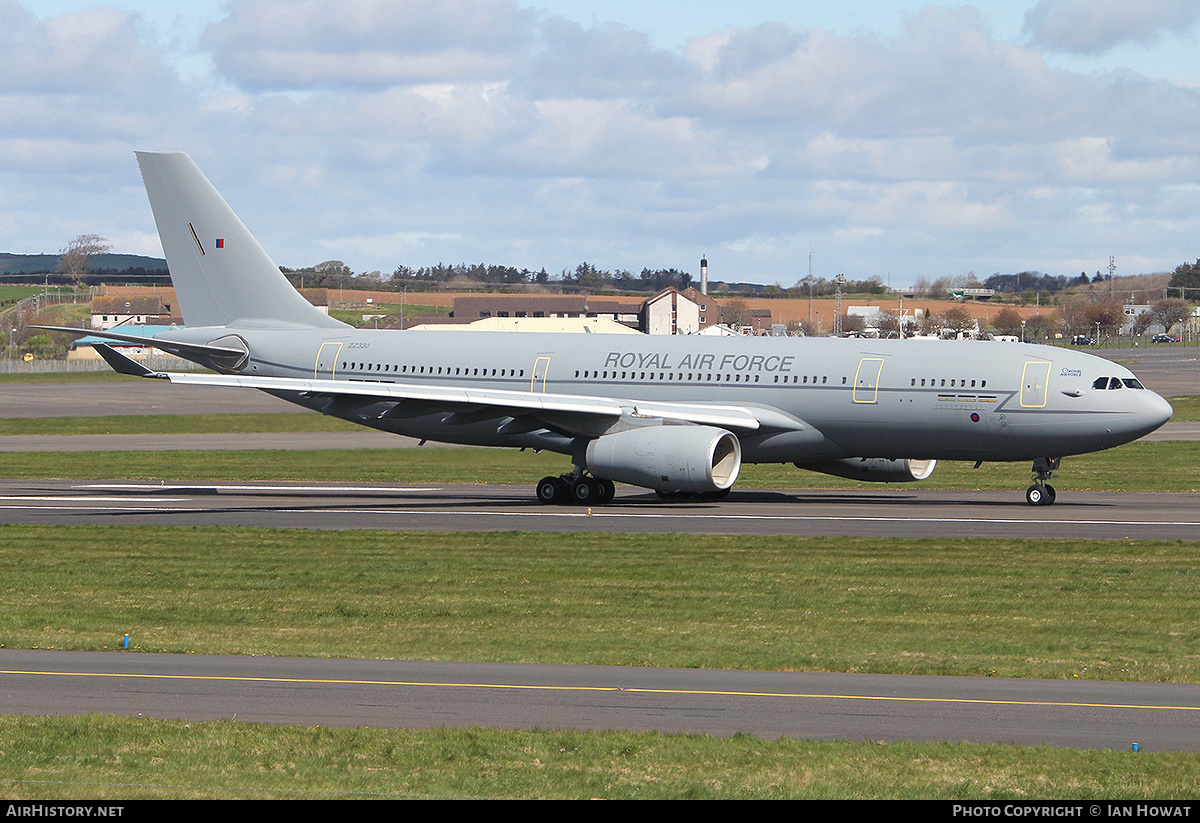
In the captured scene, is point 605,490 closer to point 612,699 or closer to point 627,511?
point 627,511

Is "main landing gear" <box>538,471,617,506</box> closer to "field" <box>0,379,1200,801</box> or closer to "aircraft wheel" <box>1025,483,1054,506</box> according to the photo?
"field" <box>0,379,1200,801</box>

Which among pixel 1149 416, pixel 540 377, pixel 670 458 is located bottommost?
pixel 670 458

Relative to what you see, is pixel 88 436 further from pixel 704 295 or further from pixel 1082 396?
pixel 704 295

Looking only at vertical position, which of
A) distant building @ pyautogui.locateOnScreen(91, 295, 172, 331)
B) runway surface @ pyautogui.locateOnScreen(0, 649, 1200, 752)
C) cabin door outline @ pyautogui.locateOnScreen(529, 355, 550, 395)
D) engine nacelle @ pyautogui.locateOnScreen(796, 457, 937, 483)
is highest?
distant building @ pyautogui.locateOnScreen(91, 295, 172, 331)

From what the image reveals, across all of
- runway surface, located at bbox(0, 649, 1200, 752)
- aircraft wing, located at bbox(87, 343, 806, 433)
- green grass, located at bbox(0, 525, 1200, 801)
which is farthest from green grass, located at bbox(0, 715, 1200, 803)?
aircraft wing, located at bbox(87, 343, 806, 433)

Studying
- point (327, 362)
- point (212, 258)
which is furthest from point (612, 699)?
point (212, 258)

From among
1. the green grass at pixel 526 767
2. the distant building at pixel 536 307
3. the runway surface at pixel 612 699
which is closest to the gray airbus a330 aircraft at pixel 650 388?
the runway surface at pixel 612 699

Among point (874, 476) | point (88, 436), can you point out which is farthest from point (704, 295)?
point (874, 476)

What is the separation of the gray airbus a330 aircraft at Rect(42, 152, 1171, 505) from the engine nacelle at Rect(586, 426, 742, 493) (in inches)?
1.8

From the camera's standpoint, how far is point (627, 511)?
122 ft

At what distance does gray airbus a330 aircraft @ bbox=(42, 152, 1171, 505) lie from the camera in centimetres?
3572

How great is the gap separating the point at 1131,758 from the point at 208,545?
70.0 ft

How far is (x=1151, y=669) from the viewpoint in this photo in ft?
56.7

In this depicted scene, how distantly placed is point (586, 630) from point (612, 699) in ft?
15.4
